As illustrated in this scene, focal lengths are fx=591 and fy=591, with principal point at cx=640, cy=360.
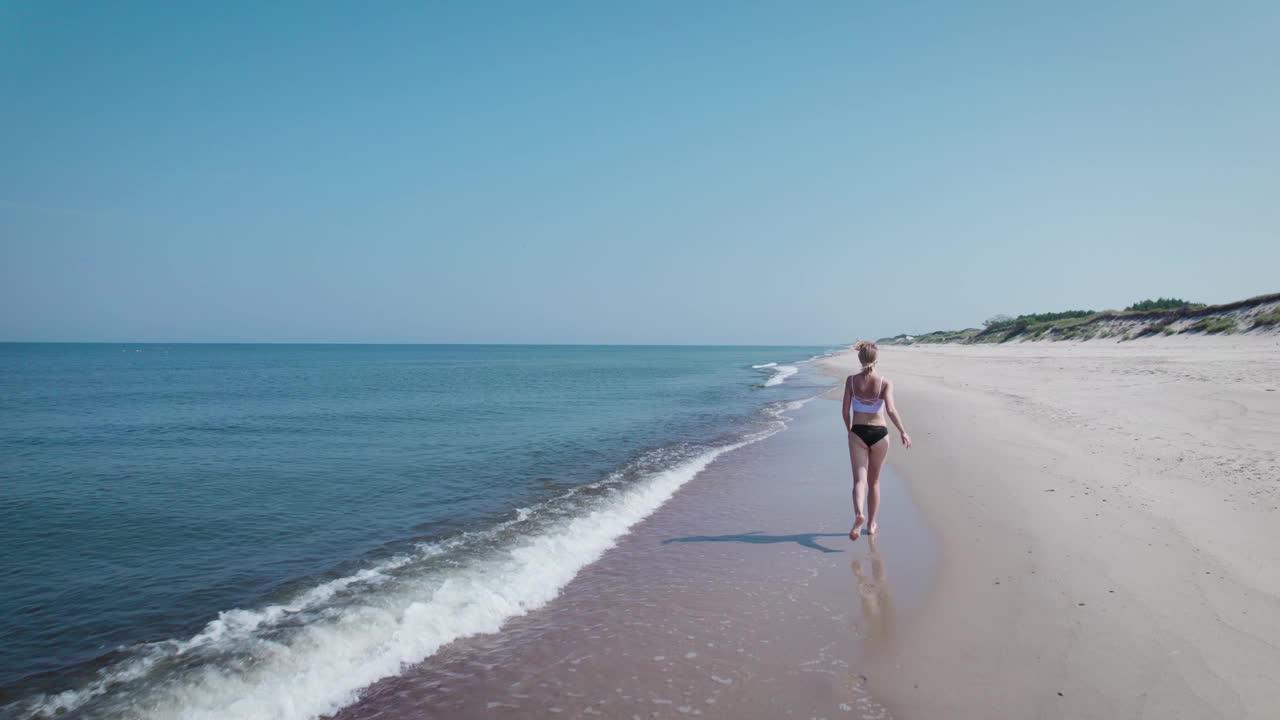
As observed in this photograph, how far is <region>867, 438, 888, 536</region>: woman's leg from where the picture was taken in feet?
22.3

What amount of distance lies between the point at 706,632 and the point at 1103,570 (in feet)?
12.7

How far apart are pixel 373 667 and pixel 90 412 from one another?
29262 millimetres

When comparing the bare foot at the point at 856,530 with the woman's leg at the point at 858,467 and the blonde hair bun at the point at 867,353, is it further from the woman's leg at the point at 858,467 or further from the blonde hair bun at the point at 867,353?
the blonde hair bun at the point at 867,353

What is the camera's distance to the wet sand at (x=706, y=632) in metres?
3.98

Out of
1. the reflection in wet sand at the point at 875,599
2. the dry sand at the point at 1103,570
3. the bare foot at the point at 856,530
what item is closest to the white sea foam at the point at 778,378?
the dry sand at the point at 1103,570

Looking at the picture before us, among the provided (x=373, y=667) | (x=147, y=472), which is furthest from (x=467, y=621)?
(x=147, y=472)

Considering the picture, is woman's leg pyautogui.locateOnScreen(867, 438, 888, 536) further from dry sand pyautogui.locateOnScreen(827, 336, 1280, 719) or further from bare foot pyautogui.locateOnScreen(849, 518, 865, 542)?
dry sand pyautogui.locateOnScreen(827, 336, 1280, 719)

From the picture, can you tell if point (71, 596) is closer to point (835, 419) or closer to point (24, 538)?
point (24, 538)

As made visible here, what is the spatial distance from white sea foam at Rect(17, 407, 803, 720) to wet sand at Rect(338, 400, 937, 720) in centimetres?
30

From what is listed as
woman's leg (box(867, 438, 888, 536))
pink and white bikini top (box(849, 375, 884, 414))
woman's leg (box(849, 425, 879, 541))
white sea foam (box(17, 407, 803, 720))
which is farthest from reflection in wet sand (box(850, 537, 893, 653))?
white sea foam (box(17, 407, 803, 720))

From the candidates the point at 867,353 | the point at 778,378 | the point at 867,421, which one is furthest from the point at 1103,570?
the point at 778,378

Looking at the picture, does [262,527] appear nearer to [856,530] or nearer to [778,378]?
[856,530]

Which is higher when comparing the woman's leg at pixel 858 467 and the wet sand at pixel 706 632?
the woman's leg at pixel 858 467

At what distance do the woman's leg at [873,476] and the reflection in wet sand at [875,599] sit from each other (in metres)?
0.39
